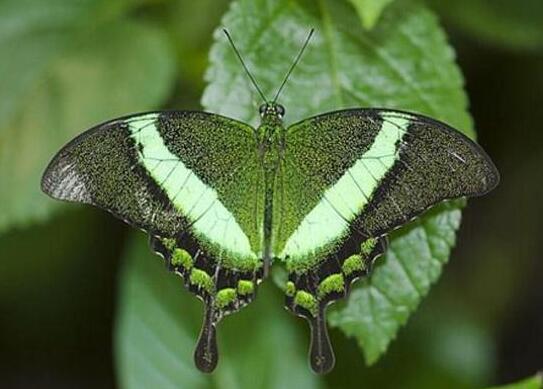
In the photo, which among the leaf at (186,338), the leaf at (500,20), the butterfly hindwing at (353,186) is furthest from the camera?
the leaf at (500,20)

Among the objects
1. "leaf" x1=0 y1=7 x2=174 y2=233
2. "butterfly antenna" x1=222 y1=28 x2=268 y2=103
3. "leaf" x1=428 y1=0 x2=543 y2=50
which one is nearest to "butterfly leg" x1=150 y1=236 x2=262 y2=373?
"butterfly antenna" x1=222 y1=28 x2=268 y2=103

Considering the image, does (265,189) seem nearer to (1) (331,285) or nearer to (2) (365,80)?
(1) (331,285)

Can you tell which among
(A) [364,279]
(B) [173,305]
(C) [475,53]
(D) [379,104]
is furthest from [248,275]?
(C) [475,53]

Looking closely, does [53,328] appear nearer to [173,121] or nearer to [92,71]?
[92,71]

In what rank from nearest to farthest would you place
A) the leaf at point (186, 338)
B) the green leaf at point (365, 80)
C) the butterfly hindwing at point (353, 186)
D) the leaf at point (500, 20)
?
the butterfly hindwing at point (353, 186) < the green leaf at point (365, 80) < the leaf at point (186, 338) < the leaf at point (500, 20)

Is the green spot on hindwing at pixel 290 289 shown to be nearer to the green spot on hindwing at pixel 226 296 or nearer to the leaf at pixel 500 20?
the green spot on hindwing at pixel 226 296

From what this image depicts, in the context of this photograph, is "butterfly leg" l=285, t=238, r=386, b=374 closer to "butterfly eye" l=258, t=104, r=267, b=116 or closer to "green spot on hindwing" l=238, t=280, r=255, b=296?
"green spot on hindwing" l=238, t=280, r=255, b=296

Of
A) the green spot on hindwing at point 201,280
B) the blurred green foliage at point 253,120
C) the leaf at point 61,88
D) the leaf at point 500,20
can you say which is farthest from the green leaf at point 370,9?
the leaf at point 500,20

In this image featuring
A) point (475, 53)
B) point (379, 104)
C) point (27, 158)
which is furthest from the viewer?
point (475, 53)
